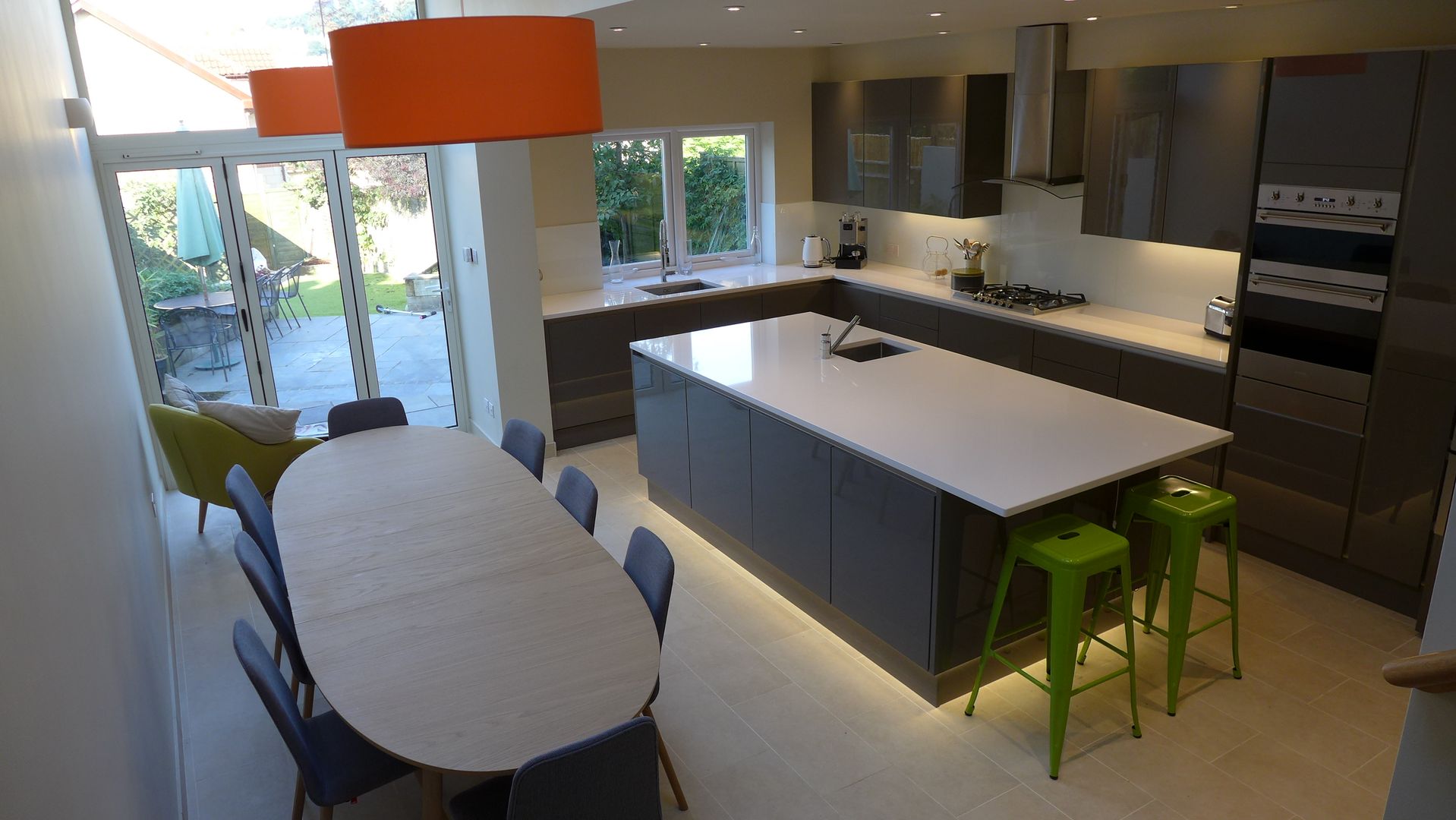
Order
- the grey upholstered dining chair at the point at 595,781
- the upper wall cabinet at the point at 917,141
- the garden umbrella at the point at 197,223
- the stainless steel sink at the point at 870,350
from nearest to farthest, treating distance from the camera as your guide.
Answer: the grey upholstered dining chair at the point at 595,781 < the stainless steel sink at the point at 870,350 < the garden umbrella at the point at 197,223 < the upper wall cabinet at the point at 917,141

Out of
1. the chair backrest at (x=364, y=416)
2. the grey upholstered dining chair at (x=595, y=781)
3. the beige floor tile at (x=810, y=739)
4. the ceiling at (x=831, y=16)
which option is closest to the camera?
the grey upholstered dining chair at (x=595, y=781)

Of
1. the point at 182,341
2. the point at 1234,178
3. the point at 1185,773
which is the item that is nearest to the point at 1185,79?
the point at 1234,178

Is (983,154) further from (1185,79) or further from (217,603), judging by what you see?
(217,603)

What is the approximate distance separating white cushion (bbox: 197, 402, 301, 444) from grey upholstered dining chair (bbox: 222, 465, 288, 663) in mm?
1256

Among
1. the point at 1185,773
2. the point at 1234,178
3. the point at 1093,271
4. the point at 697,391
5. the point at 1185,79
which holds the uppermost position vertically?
the point at 1185,79

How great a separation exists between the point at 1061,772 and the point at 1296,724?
947mm

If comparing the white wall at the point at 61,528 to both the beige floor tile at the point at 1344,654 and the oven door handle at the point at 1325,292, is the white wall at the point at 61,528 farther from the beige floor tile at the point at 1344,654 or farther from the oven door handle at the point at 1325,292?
the oven door handle at the point at 1325,292

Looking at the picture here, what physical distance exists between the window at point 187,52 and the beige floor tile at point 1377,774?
5.88 meters

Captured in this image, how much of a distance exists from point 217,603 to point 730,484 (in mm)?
2494

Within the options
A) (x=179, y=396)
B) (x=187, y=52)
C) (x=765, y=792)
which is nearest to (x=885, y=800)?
(x=765, y=792)

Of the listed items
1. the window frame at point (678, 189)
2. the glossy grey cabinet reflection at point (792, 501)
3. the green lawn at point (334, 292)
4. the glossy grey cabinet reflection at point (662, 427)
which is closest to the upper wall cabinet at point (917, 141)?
the window frame at point (678, 189)

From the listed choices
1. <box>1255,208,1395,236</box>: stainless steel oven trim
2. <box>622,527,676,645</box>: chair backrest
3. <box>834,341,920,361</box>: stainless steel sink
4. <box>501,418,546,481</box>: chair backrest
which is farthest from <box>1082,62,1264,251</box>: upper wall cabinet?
<box>501,418,546,481</box>: chair backrest

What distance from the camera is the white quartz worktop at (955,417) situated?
3295 mm

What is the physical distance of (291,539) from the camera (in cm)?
336
